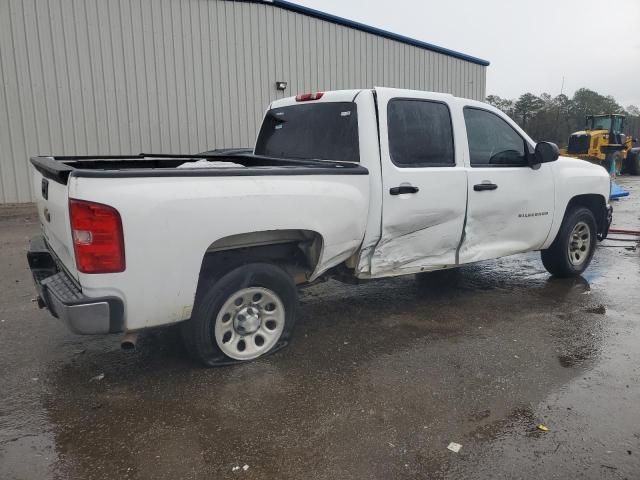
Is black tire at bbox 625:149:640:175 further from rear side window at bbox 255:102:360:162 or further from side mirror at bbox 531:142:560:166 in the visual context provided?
rear side window at bbox 255:102:360:162

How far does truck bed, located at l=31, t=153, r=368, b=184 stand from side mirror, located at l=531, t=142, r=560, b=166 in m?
2.22

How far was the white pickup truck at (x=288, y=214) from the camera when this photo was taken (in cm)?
312

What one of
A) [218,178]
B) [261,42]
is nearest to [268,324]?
[218,178]

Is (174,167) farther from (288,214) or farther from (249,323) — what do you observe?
(249,323)

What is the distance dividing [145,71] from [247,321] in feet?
32.8

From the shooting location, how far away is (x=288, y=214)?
368 centimetres

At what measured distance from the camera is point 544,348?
421 cm

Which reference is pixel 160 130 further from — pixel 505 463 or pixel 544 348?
pixel 505 463

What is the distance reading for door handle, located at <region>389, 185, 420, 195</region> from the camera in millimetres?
4301

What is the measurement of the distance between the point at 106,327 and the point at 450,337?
106 inches

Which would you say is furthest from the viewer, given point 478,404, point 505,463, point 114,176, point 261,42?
point 261,42

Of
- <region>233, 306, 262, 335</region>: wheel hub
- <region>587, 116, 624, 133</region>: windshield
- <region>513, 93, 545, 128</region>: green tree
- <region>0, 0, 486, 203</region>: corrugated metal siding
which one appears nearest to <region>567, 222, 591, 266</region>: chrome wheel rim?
<region>233, 306, 262, 335</region>: wheel hub

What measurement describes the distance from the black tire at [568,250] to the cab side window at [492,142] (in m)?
1.08

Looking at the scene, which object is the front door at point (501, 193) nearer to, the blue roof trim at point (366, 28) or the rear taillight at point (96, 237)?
the rear taillight at point (96, 237)
